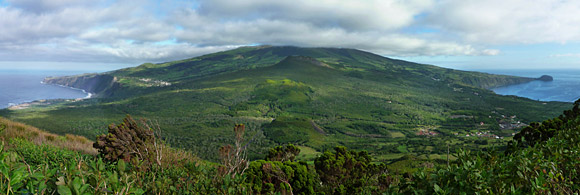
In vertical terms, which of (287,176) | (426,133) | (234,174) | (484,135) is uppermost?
(234,174)

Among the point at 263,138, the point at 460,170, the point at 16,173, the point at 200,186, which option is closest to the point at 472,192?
the point at 460,170

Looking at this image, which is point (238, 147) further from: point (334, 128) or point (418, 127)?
point (418, 127)

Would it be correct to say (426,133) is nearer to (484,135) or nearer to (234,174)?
(484,135)

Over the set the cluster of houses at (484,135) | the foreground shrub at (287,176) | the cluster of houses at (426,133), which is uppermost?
the foreground shrub at (287,176)

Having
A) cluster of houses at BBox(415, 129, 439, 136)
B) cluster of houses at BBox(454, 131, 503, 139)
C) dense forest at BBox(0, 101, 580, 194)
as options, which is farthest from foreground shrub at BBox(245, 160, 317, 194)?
cluster of houses at BBox(415, 129, 439, 136)

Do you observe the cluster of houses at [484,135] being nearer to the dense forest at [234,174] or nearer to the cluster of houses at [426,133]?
the cluster of houses at [426,133]

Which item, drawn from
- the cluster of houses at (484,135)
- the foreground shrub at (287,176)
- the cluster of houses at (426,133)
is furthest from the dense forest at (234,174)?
the cluster of houses at (426,133)

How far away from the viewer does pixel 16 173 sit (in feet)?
7.27

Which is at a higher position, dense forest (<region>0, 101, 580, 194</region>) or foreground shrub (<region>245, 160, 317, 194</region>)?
dense forest (<region>0, 101, 580, 194</region>)

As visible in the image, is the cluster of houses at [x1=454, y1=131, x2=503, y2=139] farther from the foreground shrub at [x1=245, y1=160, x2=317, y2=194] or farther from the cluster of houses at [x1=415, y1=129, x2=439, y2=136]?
the foreground shrub at [x1=245, y1=160, x2=317, y2=194]

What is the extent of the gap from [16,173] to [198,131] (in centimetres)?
16919

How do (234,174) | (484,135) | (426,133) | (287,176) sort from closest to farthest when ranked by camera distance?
1. (234,174)
2. (287,176)
3. (484,135)
4. (426,133)

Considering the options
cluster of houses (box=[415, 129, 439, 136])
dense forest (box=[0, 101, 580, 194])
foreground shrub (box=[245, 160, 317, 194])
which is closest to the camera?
dense forest (box=[0, 101, 580, 194])

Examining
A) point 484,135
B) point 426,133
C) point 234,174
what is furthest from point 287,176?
point 426,133
